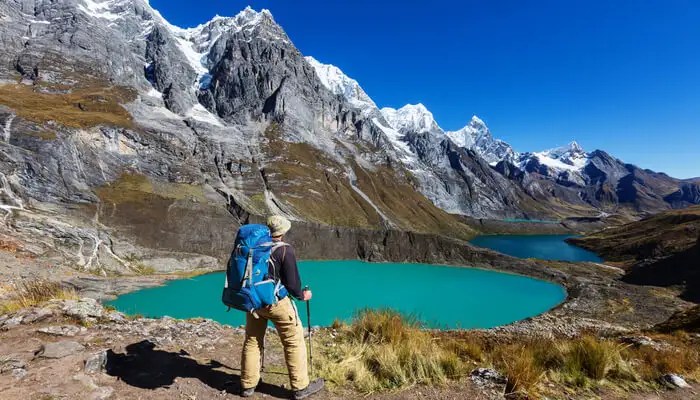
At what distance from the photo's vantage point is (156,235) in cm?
6775

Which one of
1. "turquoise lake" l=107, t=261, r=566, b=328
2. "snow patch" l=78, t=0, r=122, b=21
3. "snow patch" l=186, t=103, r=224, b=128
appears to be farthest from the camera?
"snow patch" l=78, t=0, r=122, b=21

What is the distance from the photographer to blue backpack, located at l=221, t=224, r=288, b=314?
4.94m

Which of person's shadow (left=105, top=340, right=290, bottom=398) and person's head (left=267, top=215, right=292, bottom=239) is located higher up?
person's head (left=267, top=215, right=292, bottom=239)

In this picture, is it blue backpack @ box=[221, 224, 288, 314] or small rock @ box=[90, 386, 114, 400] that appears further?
small rock @ box=[90, 386, 114, 400]

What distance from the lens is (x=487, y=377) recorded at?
20.0 feet

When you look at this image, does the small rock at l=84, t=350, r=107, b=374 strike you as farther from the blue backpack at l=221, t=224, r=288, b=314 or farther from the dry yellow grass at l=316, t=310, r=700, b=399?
the dry yellow grass at l=316, t=310, r=700, b=399

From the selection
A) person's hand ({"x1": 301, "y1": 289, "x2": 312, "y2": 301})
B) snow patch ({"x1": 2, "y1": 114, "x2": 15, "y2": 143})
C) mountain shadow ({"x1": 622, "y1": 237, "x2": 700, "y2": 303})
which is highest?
snow patch ({"x1": 2, "y1": 114, "x2": 15, "y2": 143})

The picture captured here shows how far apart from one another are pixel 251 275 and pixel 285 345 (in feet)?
4.31

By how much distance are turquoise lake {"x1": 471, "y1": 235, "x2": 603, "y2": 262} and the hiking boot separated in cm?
12727

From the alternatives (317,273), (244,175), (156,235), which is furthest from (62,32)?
(317,273)

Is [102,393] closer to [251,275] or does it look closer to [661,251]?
[251,275]

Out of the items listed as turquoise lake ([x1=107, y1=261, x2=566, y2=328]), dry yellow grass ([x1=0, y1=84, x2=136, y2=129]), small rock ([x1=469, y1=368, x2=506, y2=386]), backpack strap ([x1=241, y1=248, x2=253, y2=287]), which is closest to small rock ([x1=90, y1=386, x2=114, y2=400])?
backpack strap ([x1=241, y1=248, x2=253, y2=287])

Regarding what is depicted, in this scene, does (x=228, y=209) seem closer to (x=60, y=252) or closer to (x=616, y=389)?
(x=60, y=252)

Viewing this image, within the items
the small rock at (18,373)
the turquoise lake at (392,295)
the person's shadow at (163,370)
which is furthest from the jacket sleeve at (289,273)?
the turquoise lake at (392,295)
